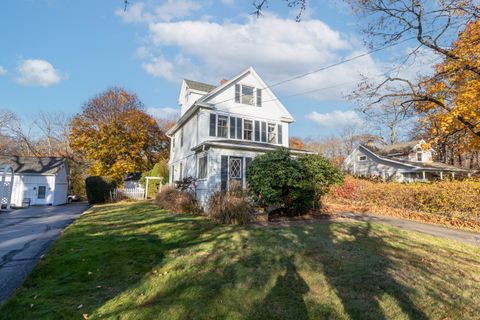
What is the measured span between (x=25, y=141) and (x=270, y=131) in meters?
35.0

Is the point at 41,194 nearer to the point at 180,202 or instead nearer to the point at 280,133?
the point at 180,202

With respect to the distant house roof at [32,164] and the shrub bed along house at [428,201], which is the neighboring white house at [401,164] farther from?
the distant house roof at [32,164]

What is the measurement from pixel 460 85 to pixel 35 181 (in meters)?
30.9

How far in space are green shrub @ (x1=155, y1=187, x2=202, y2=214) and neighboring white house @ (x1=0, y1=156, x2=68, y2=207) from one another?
14.8m

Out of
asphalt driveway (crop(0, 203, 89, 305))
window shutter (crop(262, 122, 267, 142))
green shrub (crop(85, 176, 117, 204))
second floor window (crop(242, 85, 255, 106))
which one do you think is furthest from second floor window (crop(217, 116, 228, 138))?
green shrub (crop(85, 176, 117, 204))

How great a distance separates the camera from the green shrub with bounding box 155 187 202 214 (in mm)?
12504

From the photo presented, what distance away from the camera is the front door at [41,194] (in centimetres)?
2238

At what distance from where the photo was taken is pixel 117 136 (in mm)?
28250

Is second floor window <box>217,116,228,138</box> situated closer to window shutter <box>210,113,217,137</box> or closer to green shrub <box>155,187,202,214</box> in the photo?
window shutter <box>210,113,217,137</box>

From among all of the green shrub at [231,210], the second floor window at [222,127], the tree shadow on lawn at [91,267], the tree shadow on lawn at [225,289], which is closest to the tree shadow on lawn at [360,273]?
the tree shadow on lawn at [225,289]

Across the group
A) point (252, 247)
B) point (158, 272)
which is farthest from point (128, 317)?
point (252, 247)

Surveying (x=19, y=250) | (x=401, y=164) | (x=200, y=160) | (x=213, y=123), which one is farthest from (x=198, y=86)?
(x=401, y=164)

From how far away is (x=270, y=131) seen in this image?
19.1m

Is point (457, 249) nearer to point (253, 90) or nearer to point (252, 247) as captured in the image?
point (252, 247)
